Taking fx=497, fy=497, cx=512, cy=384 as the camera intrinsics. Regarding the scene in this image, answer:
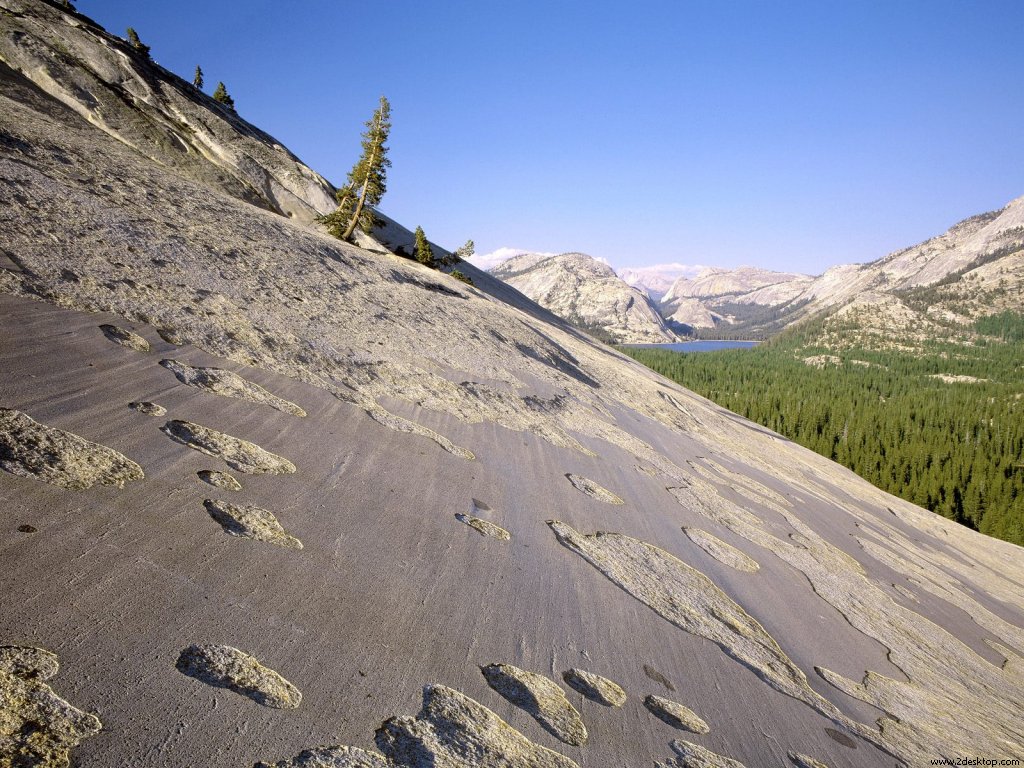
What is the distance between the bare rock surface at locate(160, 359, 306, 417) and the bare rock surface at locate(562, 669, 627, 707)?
544 cm

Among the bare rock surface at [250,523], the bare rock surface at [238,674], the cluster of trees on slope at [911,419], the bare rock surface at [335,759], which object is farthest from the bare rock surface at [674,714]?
the cluster of trees on slope at [911,419]

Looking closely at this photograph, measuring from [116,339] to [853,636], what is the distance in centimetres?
1362

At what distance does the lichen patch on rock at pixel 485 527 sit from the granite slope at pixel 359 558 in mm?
175

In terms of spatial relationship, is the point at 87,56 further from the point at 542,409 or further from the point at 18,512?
the point at 18,512

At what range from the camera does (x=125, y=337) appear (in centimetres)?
753

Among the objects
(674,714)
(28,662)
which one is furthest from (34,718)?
(674,714)

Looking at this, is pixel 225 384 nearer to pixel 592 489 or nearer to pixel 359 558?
pixel 359 558

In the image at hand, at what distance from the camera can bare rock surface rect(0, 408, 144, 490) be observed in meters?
4.61


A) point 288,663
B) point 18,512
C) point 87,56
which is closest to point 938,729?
point 288,663

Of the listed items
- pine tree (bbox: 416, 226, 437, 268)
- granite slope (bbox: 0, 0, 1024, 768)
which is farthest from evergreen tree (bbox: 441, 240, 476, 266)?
granite slope (bbox: 0, 0, 1024, 768)

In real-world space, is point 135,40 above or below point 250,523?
above

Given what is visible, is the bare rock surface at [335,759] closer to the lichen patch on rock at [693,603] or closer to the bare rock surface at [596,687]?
the bare rock surface at [596,687]

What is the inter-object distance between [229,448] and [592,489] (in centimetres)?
684

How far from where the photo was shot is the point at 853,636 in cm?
941
